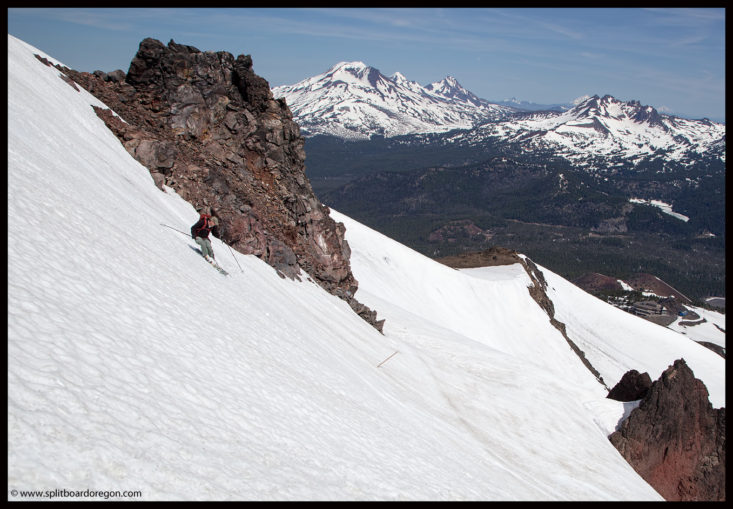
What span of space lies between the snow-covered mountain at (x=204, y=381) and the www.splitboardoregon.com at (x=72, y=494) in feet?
0.11

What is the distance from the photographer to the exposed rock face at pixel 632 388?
3653cm

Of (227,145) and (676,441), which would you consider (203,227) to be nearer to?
(227,145)

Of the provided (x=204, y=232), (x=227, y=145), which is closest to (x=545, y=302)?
(x=227, y=145)

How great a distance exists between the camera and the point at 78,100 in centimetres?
3138

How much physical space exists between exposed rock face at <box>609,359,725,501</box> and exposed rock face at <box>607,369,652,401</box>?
4094 mm

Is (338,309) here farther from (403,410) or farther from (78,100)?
(78,100)

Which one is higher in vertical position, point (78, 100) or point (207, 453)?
point (78, 100)

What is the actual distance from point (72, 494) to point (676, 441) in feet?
111

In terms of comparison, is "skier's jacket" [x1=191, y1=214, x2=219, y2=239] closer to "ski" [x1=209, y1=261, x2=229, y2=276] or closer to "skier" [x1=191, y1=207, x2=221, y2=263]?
"skier" [x1=191, y1=207, x2=221, y2=263]

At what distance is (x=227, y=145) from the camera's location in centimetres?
3788

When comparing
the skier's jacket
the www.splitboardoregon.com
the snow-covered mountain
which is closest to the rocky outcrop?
the snow-covered mountain
